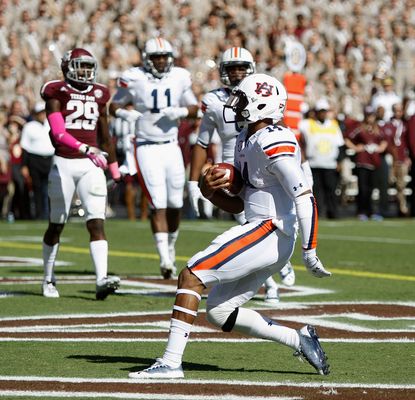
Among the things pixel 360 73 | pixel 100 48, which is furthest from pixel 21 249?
pixel 360 73

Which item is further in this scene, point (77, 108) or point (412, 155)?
point (412, 155)

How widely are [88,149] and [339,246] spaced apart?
20.7ft

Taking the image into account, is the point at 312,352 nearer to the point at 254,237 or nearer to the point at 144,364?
the point at 254,237

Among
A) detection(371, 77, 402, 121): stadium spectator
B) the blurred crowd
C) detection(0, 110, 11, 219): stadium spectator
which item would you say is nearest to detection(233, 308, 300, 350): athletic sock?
the blurred crowd

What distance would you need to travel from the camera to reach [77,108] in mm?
10375

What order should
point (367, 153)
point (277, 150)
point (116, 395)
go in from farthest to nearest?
point (367, 153)
point (277, 150)
point (116, 395)

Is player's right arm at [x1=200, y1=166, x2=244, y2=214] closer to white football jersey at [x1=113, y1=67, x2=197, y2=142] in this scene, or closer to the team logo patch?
the team logo patch

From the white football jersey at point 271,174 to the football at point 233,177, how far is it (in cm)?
3

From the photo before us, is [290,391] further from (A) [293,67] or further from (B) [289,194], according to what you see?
(A) [293,67]

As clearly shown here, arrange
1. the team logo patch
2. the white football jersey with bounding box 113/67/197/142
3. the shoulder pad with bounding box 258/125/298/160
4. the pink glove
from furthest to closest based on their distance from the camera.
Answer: the white football jersey with bounding box 113/67/197/142, the team logo patch, the pink glove, the shoulder pad with bounding box 258/125/298/160

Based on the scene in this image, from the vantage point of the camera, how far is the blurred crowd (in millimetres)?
21469

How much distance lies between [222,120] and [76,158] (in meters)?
1.24

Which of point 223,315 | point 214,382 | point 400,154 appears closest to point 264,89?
point 223,315

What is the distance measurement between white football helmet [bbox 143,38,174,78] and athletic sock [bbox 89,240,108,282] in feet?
7.97
